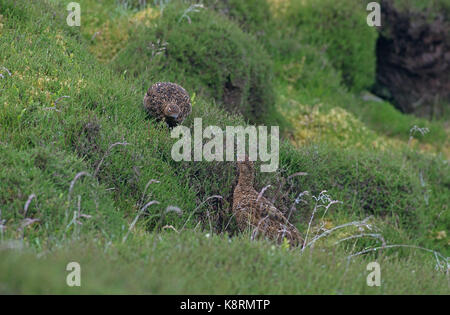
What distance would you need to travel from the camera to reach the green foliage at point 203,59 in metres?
7.55

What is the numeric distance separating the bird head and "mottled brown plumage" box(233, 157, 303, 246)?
81 centimetres

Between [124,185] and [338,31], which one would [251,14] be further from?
[124,185]

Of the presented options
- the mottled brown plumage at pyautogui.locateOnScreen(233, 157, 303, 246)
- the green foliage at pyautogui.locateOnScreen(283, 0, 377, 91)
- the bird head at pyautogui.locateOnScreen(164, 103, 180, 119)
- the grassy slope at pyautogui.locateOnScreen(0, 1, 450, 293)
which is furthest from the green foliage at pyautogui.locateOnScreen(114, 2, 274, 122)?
the green foliage at pyautogui.locateOnScreen(283, 0, 377, 91)

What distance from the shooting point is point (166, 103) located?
18.7 ft

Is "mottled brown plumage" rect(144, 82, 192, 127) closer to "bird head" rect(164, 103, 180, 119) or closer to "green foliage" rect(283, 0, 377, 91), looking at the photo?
"bird head" rect(164, 103, 180, 119)

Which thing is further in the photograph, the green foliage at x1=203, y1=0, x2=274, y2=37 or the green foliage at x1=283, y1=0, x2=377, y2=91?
the green foliage at x1=283, y1=0, x2=377, y2=91

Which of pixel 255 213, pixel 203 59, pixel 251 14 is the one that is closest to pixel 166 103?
pixel 255 213

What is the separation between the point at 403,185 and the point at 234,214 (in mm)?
3115

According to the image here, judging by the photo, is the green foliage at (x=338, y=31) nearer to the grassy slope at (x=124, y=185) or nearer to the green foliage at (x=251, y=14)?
the green foliage at (x=251, y=14)

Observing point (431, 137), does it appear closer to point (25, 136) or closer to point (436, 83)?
point (436, 83)

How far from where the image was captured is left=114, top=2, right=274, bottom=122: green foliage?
7.55m

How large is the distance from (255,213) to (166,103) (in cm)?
148

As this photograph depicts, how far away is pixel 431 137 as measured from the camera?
11.6 meters

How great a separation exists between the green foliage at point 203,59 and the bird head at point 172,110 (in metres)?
1.65
